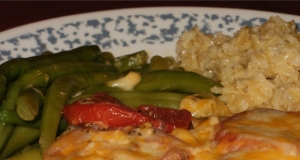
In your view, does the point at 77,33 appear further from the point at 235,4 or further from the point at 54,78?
the point at 235,4

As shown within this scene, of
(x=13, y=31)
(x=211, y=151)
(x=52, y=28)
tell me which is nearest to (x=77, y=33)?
(x=52, y=28)

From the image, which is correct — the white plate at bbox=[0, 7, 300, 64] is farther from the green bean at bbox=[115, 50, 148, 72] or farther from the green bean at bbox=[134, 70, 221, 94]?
the green bean at bbox=[134, 70, 221, 94]

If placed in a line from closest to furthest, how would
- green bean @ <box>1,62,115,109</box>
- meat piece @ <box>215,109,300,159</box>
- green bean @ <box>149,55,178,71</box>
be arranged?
meat piece @ <box>215,109,300,159</box> < green bean @ <box>1,62,115,109</box> < green bean @ <box>149,55,178,71</box>

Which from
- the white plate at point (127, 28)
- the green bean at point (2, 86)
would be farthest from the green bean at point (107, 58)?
the green bean at point (2, 86)

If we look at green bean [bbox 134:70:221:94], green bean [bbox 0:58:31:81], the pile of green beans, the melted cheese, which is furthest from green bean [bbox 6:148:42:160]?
green bean [bbox 134:70:221:94]

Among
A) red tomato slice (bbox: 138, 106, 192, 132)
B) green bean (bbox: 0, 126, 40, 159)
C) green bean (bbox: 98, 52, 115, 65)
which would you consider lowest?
green bean (bbox: 0, 126, 40, 159)

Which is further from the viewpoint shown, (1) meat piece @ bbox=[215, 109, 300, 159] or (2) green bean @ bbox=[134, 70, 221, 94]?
(2) green bean @ bbox=[134, 70, 221, 94]

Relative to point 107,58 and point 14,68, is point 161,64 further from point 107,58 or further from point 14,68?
point 14,68
